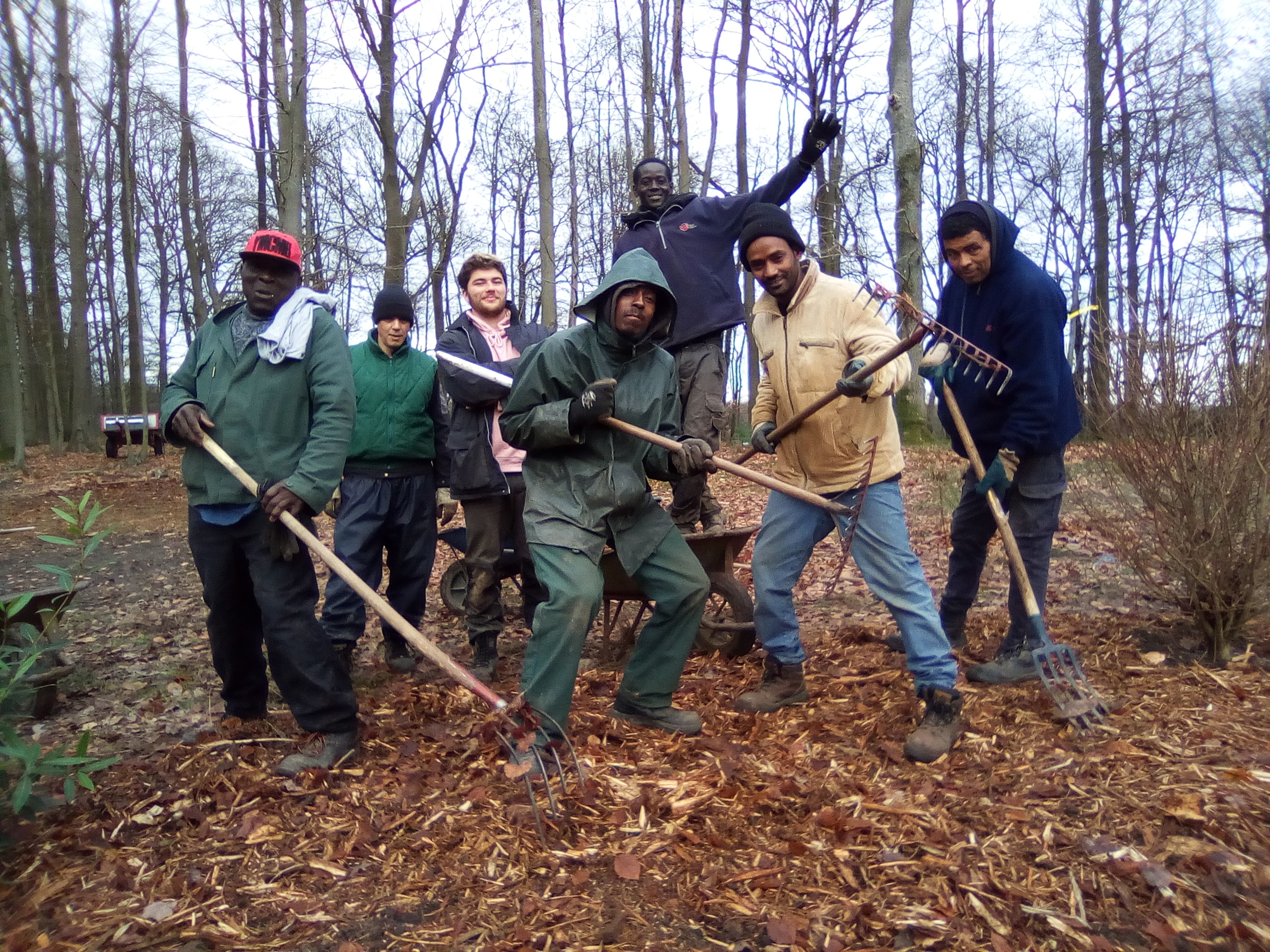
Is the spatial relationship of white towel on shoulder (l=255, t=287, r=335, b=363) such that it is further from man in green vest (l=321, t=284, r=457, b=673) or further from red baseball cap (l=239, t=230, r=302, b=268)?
man in green vest (l=321, t=284, r=457, b=673)

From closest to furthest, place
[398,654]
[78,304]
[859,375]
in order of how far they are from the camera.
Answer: [859,375] → [398,654] → [78,304]

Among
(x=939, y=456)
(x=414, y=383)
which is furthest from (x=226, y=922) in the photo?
(x=939, y=456)

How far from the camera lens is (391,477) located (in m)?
4.78

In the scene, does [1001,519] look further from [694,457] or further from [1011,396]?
[694,457]

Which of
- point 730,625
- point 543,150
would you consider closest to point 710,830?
point 730,625

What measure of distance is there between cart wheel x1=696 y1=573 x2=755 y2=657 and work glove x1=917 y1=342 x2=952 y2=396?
148 centimetres

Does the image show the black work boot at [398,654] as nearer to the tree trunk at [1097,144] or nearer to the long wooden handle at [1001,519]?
the long wooden handle at [1001,519]

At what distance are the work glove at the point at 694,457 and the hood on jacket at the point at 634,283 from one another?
0.52 meters

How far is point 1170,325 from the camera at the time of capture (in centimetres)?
407

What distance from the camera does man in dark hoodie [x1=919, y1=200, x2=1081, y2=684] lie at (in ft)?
12.3

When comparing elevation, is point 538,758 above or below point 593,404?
below

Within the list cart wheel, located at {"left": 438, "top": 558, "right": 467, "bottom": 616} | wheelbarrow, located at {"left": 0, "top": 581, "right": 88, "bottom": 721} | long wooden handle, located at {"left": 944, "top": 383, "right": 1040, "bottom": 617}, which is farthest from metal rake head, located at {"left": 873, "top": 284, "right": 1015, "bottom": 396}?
wheelbarrow, located at {"left": 0, "top": 581, "right": 88, "bottom": 721}

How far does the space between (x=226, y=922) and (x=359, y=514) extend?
7.79 feet

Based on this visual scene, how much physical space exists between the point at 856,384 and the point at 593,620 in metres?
1.39
